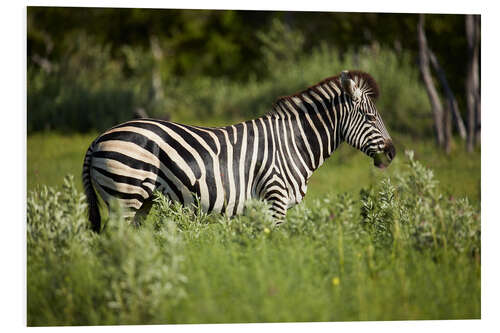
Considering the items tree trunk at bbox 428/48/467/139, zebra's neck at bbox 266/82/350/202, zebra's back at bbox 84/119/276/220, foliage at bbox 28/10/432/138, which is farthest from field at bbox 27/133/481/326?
tree trunk at bbox 428/48/467/139

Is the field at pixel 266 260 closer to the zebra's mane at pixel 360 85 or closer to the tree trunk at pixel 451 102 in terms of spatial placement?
the zebra's mane at pixel 360 85

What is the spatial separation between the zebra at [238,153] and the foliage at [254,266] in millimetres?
211

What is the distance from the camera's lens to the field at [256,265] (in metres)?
3.55

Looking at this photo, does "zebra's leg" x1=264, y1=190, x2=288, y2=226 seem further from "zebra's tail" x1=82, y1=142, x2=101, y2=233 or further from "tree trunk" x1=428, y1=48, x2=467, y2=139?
"tree trunk" x1=428, y1=48, x2=467, y2=139

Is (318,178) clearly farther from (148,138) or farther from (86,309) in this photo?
(86,309)

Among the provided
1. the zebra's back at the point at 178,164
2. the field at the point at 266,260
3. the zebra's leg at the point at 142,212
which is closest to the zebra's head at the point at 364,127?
the field at the point at 266,260

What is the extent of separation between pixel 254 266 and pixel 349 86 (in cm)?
203

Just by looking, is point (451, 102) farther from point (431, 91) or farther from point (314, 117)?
point (314, 117)

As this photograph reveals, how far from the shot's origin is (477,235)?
4598 mm

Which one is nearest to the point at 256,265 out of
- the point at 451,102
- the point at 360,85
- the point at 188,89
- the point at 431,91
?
the point at 360,85

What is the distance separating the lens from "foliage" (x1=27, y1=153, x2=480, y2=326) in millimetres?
3543

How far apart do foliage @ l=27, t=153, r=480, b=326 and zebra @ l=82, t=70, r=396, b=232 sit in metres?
0.21

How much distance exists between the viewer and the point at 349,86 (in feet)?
16.0

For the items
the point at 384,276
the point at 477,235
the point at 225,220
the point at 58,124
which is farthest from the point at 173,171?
the point at 58,124
